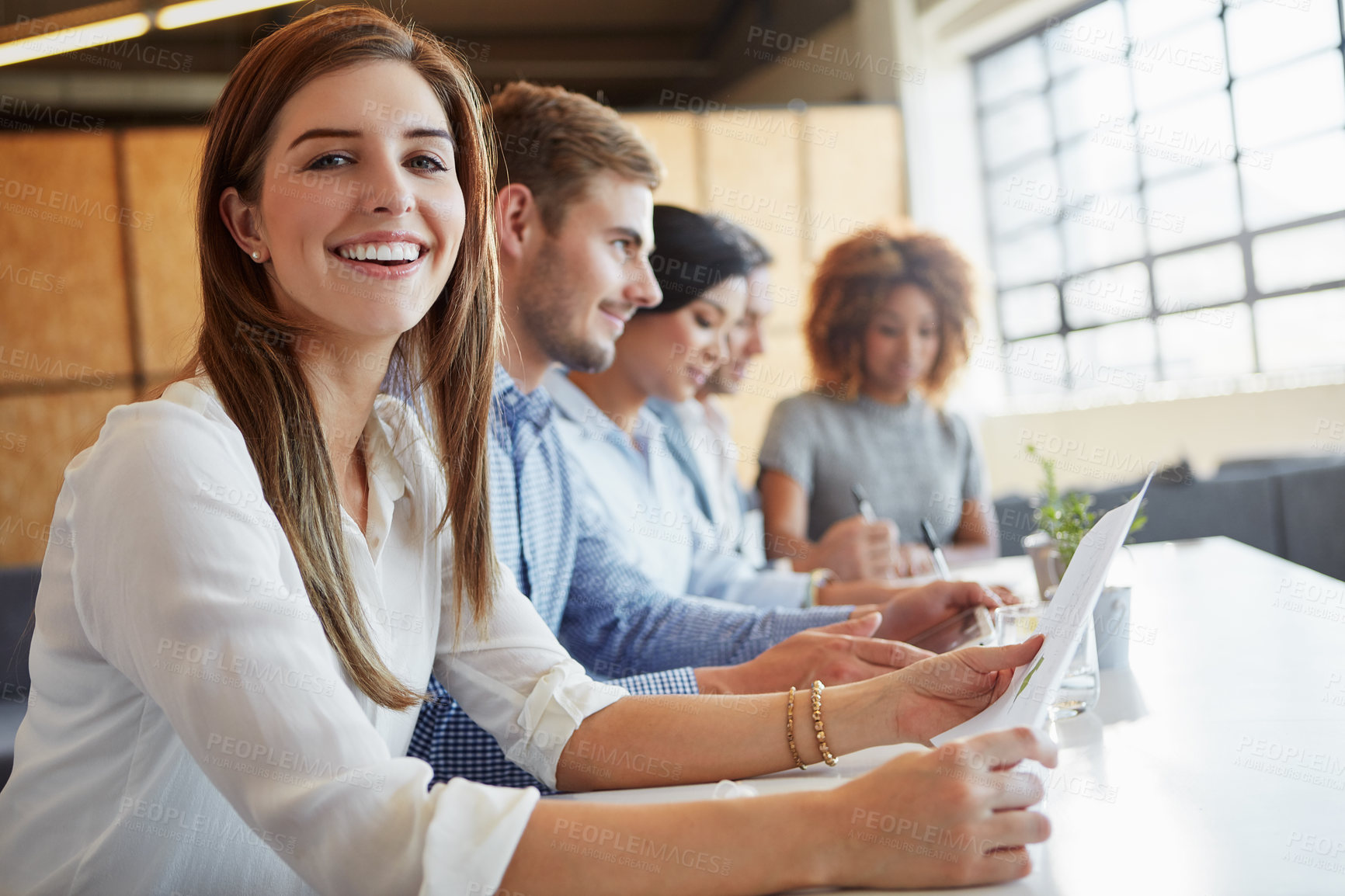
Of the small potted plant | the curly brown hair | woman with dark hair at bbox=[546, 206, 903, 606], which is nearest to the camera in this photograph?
the small potted plant

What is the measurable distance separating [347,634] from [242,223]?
415 mm

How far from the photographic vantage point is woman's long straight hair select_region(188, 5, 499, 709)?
849 millimetres

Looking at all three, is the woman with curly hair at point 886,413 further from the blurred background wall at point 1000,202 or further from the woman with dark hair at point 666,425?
the blurred background wall at point 1000,202

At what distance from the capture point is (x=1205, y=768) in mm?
783

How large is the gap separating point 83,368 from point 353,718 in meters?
4.84

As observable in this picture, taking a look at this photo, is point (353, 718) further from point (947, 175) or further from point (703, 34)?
point (703, 34)

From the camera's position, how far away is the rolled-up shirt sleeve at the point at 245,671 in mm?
633

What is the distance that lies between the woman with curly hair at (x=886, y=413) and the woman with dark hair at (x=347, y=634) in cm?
176

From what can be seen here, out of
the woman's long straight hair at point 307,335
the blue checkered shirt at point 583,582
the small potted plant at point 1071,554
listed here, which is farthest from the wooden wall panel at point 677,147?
the woman's long straight hair at point 307,335

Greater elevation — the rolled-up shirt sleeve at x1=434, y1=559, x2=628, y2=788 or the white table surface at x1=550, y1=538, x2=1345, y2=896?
the rolled-up shirt sleeve at x1=434, y1=559, x2=628, y2=788

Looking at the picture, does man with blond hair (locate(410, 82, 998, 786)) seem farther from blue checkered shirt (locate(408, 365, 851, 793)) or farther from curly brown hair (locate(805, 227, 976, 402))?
curly brown hair (locate(805, 227, 976, 402))

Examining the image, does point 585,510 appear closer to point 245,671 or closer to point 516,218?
point 516,218

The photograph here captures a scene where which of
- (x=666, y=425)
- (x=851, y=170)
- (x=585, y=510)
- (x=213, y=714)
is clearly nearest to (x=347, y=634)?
(x=213, y=714)

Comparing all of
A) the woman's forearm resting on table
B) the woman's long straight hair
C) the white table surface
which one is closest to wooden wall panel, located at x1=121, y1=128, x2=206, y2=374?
the woman's long straight hair
